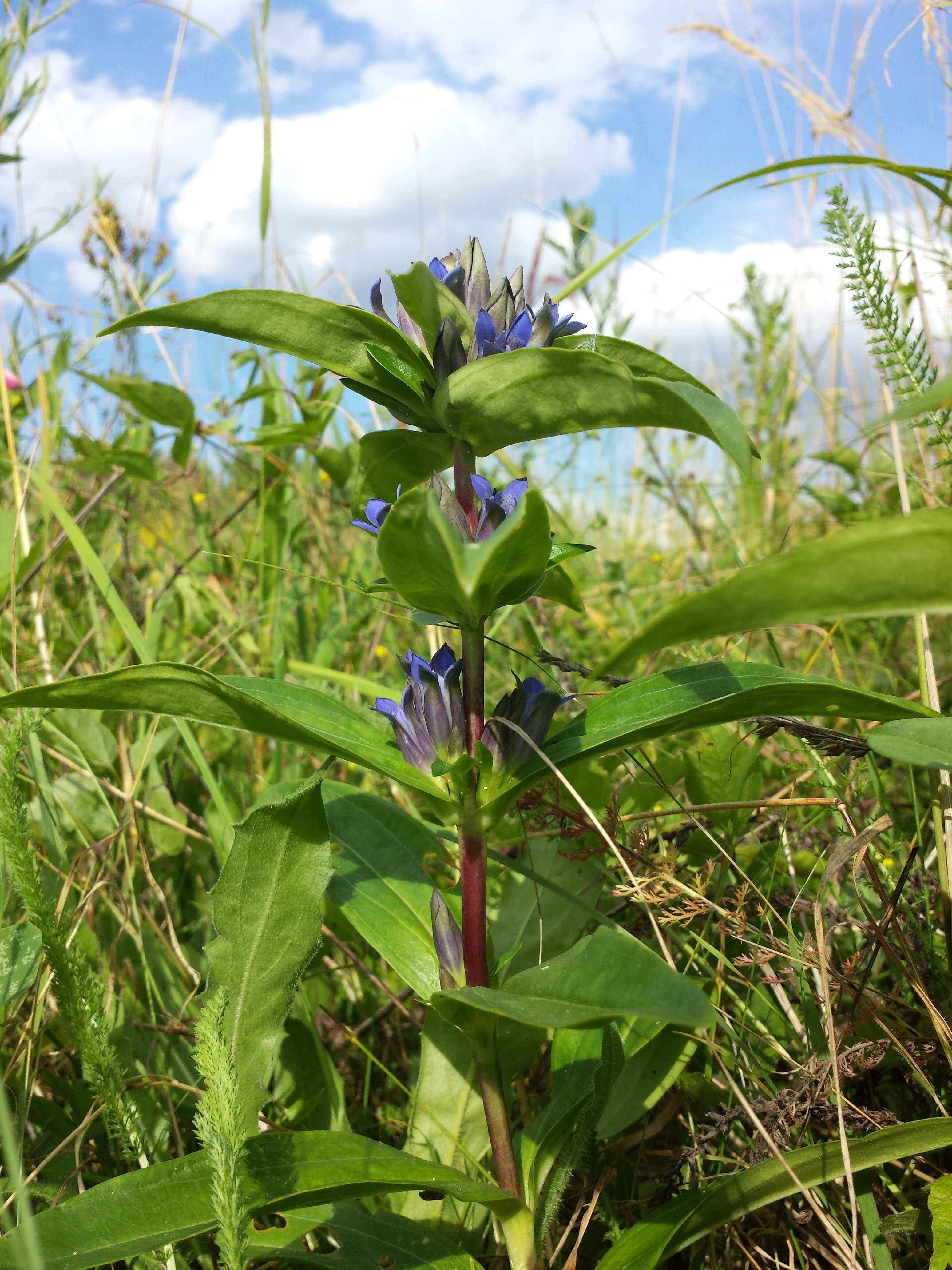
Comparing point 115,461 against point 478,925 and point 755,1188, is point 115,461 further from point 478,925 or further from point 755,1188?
point 755,1188

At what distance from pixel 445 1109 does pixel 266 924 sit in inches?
16.2

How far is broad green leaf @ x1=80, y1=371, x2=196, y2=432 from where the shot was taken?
2.61 meters

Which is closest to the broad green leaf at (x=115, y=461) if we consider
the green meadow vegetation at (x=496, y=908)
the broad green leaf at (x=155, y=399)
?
the broad green leaf at (x=155, y=399)

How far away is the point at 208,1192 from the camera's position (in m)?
0.95

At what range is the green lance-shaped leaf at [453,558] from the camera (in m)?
0.79

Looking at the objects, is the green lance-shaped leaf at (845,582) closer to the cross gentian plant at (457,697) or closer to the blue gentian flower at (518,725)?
the cross gentian plant at (457,697)

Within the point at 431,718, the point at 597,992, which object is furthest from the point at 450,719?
the point at 597,992

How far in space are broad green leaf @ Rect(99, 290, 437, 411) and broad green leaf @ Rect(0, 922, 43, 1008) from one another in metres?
0.77

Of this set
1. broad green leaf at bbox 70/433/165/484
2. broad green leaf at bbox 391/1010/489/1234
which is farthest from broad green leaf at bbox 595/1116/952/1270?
broad green leaf at bbox 70/433/165/484

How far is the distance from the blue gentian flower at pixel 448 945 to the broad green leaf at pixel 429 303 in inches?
28.0

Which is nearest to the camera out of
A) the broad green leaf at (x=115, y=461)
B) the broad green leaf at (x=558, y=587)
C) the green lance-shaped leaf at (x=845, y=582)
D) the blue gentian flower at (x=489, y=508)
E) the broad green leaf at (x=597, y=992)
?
the green lance-shaped leaf at (x=845, y=582)

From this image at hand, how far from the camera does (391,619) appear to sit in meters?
3.01

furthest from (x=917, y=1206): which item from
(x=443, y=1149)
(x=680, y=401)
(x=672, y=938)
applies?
(x=680, y=401)

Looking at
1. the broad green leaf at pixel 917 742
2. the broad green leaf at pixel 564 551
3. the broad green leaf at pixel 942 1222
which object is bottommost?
the broad green leaf at pixel 942 1222
